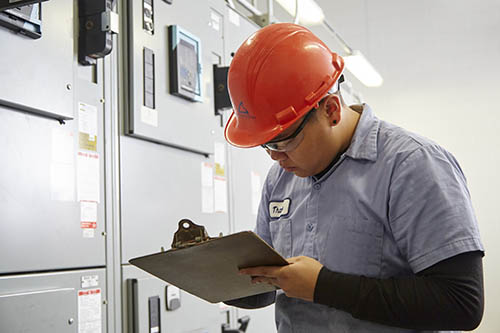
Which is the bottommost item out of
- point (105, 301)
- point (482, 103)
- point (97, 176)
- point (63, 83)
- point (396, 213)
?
point (105, 301)

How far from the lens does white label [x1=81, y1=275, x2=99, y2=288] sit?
1.71 meters

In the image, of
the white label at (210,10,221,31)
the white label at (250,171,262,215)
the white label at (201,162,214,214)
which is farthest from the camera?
the white label at (250,171,262,215)

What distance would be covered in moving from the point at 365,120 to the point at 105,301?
1.05m

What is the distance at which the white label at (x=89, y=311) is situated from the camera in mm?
1684

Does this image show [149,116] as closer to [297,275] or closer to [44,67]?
[44,67]

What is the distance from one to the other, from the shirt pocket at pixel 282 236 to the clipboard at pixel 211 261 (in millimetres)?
116

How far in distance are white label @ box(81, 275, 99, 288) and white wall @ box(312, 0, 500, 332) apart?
15.3 ft

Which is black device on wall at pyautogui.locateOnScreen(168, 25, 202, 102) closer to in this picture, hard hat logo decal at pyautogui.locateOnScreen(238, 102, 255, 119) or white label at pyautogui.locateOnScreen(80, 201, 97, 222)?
white label at pyautogui.locateOnScreen(80, 201, 97, 222)

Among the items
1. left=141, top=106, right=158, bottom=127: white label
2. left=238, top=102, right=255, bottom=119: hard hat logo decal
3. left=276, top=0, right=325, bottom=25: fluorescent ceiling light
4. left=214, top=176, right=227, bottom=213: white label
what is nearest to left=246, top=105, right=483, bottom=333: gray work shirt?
left=238, top=102, right=255, bottom=119: hard hat logo decal

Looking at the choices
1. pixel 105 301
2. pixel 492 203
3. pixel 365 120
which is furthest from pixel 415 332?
pixel 492 203

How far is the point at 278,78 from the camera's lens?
118 cm

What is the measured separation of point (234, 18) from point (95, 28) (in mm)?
1289

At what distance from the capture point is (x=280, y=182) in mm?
1416

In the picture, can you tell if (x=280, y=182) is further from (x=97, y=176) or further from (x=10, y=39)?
(x=10, y=39)
